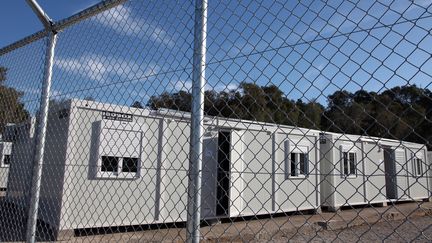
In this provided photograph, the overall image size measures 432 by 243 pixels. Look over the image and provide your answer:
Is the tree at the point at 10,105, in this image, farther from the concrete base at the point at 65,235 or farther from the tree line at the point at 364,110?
the concrete base at the point at 65,235

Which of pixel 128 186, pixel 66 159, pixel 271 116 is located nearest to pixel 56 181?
pixel 66 159

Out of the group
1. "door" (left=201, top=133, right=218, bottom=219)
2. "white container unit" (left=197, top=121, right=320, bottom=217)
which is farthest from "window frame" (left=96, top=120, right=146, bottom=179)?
"door" (left=201, top=133, right=218, bottom=219)

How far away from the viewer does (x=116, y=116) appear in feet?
27.1

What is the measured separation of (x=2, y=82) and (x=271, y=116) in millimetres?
4021

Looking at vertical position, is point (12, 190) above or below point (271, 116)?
below

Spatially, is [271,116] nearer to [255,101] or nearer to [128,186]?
[255,101]

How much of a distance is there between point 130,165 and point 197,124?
21.3 ft

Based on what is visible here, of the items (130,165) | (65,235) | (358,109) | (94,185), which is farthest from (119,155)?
(358,109)

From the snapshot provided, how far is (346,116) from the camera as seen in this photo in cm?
201

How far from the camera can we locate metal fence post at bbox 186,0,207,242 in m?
2.16

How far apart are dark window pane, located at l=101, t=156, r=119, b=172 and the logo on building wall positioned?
0.84m

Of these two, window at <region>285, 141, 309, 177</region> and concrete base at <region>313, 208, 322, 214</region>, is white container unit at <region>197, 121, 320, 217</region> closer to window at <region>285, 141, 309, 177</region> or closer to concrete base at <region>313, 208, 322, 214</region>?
window at <region>285, 141, 309, 177</region>

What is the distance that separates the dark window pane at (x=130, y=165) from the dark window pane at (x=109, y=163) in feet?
0.60

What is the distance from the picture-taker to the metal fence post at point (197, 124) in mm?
2160
